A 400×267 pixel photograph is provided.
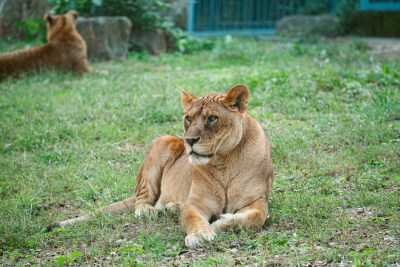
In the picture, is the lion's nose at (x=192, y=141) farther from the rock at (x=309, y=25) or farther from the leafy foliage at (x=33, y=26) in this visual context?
the rock at (x=309, y=25)

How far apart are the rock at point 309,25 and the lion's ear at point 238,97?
40.4ft

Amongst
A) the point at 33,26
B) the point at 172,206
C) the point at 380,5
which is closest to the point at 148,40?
the point at 33,26

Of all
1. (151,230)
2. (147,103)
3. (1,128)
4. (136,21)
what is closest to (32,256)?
(151,230)

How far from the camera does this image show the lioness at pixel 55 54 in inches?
411

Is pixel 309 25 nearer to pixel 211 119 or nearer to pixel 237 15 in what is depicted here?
pixel 237 15

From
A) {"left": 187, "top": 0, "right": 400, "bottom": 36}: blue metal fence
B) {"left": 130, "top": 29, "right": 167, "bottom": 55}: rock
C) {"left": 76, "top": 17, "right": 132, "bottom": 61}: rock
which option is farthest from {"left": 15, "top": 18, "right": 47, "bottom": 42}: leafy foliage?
{"left": 187, "top": 0, "right": 400, "bottom": 36}: blue metal fence

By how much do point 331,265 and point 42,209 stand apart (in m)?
3.00

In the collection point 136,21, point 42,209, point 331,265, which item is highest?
point 136,21

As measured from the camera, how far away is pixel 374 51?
1276cm

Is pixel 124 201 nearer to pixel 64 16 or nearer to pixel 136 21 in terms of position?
pixel 64 16

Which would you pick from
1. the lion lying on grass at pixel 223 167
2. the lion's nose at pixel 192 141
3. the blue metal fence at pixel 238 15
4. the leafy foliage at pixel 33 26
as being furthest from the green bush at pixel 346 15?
the lion's nose at pixel 192 141

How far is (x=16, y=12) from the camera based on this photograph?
15.0 m

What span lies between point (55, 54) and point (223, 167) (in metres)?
7.05

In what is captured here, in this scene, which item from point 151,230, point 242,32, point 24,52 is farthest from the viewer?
point 242,32
